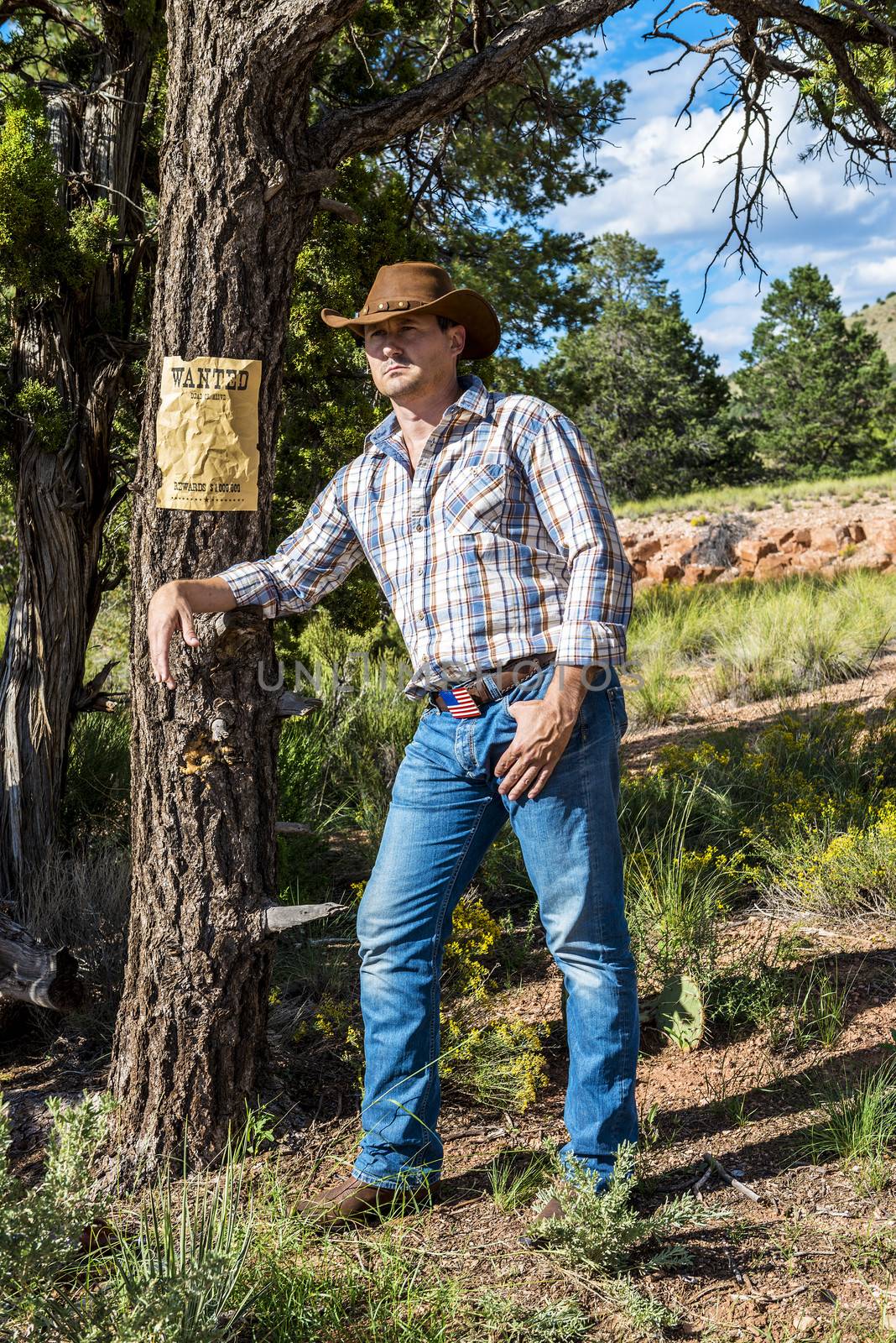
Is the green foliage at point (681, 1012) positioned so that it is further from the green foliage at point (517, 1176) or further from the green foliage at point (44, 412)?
the green foliage at point (44, 412)

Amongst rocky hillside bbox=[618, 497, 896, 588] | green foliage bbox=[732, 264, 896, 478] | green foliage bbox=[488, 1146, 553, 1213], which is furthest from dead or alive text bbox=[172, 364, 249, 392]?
green foliage bbox=[732, 264, 896, 478]

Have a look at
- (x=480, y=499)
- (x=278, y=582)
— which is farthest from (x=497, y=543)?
(x=278, y=582)

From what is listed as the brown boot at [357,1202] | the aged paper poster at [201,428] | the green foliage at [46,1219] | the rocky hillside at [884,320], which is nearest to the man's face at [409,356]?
the aged paper poster at [201,428]

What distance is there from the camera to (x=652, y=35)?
14.5 ft

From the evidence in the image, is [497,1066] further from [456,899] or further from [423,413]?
[423,413]

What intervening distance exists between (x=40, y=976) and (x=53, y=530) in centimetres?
195

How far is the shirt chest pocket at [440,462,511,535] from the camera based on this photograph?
2555 millimetres

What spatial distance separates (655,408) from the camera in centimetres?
2783

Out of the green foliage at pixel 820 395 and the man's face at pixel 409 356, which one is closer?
the man's face at pixel 409 356

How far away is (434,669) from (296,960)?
5.81ft

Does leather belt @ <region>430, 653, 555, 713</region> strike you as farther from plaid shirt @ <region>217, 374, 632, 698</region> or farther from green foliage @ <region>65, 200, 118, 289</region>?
green foliage @ <region>65, 200, 118, 289</region>

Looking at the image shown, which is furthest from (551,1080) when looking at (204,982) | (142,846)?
(142,846)

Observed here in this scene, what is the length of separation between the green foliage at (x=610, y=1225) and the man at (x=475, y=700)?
63mm

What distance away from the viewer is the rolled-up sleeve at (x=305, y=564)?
9.28 ft
